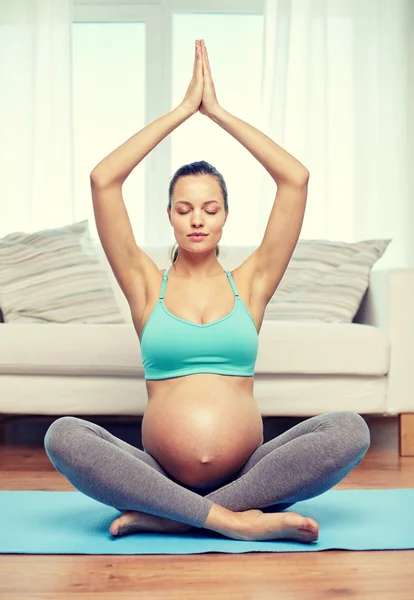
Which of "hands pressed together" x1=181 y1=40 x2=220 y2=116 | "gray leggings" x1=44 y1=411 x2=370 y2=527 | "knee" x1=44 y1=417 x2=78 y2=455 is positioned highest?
"hands pressed together" x1=181 y1=40 x2=220 y2=116

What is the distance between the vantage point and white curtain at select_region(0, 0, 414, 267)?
4234 millimetres

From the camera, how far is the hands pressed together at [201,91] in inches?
72.6

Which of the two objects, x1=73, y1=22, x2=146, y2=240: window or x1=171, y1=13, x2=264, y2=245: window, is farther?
x1=73, y1=22, x2=146, y2=240: window

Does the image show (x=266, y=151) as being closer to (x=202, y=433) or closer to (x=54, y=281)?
(x=202, y=433)

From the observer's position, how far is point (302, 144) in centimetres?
424

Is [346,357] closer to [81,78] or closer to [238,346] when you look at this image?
[238,346]

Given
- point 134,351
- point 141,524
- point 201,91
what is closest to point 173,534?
point 141,524

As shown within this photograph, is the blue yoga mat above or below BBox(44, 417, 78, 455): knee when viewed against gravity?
below

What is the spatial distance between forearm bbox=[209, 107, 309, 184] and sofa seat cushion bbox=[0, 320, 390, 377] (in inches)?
38.4

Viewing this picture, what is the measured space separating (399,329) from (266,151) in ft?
3.89

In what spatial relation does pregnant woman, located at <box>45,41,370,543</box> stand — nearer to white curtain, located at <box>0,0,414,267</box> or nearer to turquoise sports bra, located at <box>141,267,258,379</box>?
turquoise sports bra, located at <box>141,267,258,379</box>

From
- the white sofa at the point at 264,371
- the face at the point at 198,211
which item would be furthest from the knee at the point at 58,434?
the white sofa at the point at 264,371

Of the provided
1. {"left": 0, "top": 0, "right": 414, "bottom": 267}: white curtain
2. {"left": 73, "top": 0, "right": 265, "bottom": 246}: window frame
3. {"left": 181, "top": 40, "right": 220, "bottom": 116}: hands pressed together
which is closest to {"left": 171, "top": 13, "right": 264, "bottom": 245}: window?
{"left": 73, "top": 0, "right": 265, "bottom": 246}: window frame

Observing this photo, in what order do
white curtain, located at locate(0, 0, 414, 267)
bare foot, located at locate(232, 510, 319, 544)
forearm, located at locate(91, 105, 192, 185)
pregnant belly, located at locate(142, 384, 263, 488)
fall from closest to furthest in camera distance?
bare foot, located at locate(232, 510, 319, 544)
pregnant belly, located at locate(142, 384, 263, 488)
forearm, located at locate(91, 105, 192, 185)
white curtain, located at locate(0, 0, 414, 267)
